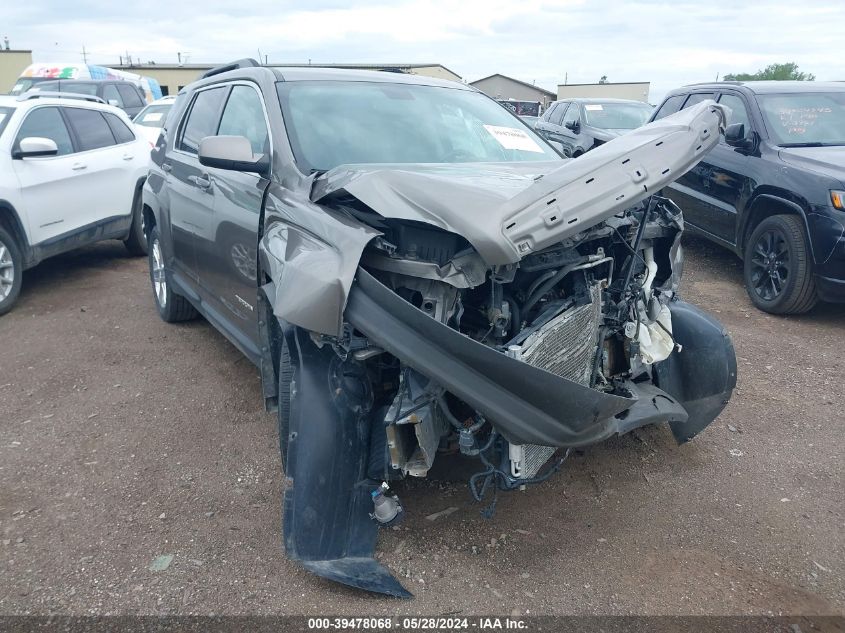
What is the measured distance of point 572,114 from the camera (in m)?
11.2

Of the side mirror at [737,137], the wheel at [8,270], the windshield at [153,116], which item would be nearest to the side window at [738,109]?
the side mirror at [737,137]

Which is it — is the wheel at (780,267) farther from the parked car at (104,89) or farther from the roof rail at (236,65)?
the parked car at (104,89)

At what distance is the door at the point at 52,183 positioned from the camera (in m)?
6.00

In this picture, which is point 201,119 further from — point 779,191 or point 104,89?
point 104,89

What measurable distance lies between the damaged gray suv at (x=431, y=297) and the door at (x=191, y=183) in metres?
0.35

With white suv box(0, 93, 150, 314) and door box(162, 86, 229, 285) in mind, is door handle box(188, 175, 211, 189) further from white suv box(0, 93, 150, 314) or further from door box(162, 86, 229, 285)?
white suv box(0, 93, 150, 314)

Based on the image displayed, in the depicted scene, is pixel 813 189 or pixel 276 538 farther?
pixel 813 189

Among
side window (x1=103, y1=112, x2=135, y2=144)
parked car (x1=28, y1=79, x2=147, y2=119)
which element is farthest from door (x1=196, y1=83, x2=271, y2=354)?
parked car (x1=28, y1=79, x2=147, y2=119)

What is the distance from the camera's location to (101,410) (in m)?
4.07

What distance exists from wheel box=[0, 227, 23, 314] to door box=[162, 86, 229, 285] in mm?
1978

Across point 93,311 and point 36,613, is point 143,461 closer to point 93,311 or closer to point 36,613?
point 36,613

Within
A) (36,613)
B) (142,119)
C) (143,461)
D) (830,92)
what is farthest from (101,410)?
(142,119)

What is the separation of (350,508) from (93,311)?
14.0 feet

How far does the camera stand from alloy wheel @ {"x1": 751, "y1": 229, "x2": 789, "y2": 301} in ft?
18.4
